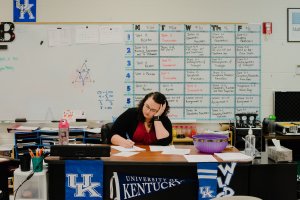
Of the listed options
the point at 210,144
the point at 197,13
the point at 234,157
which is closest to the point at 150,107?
the point at 210,144

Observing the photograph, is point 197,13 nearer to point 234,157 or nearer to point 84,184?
point 234,157

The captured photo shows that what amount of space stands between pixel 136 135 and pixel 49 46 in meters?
1.85

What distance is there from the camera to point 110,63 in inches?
181

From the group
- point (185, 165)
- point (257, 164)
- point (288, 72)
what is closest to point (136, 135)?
point (185, 165)

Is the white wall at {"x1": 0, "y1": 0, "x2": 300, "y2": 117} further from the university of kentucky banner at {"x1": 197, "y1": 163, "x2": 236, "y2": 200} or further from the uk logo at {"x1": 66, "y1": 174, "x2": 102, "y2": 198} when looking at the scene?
the uk logo at {"x1": 66, "y1": 174, "x2": 102, "y2": 198}

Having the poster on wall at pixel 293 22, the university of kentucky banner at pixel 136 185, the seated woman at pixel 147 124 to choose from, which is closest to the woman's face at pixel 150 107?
the seated woman at pixel 147 124

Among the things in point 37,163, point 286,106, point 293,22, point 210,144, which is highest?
point 293,22

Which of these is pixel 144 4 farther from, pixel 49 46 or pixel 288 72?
pixel 288 72

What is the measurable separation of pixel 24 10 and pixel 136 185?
2950mm

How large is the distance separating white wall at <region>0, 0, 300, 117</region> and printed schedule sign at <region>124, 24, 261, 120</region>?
10 centimetres

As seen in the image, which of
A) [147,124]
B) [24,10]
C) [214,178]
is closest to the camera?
[214,178]

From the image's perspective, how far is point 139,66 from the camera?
4605 millimetres

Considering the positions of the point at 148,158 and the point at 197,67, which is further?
the point at 197,67

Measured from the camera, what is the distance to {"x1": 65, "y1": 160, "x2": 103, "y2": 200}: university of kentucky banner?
8.44ft
